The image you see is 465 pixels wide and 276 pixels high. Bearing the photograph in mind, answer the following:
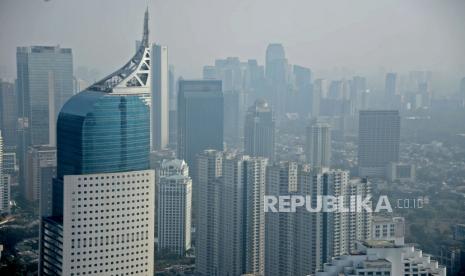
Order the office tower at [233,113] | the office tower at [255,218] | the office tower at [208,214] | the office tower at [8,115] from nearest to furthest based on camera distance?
the office tower at [255,218] → the office tower at [208,214] → the office tower at [8,115] → the office tower at [233,113]

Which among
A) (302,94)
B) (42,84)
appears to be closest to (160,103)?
(42,84)

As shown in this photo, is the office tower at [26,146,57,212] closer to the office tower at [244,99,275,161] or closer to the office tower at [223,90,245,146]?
the office tower at [244,99,275,161]

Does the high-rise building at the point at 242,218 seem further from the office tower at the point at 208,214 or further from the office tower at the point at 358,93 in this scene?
the office tower at the point at 358,93

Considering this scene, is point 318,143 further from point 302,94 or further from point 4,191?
point 4,191

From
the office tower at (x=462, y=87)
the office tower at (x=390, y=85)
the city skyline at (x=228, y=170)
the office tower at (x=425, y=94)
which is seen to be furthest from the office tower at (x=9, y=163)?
the office tower at (x=462, y=87)

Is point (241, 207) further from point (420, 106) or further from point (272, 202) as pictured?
point (420, 106)

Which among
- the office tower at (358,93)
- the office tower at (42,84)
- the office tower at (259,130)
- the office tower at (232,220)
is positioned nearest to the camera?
the office tower at (232,220)

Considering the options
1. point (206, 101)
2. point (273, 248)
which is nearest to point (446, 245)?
point (273, 248)

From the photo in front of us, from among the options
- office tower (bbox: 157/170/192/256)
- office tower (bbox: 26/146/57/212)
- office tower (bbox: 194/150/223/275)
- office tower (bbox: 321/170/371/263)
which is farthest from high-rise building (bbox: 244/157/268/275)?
office tower (bbox: 26/146/57/212)
